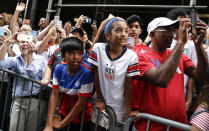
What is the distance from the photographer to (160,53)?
2.47m

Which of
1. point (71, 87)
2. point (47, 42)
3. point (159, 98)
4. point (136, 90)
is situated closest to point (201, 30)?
point (159, 98)

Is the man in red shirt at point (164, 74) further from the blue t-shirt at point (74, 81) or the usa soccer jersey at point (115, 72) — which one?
the blue t-shirt at point (74, 81)

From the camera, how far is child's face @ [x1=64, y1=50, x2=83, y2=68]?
2785mm

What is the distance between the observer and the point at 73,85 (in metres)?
2.78

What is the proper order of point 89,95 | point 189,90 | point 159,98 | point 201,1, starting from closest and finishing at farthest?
point 159,98 < point 89,95 < point 189,90 < point 201,1

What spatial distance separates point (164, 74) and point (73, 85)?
42.7 inches

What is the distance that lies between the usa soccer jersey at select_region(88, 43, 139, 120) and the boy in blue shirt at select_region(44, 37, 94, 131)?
25 centimetres

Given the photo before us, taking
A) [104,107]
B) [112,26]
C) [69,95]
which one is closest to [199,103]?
[104,107]

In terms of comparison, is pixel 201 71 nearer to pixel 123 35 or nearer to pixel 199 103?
pixel 199 103

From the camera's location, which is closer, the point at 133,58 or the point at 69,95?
the point at 133,58

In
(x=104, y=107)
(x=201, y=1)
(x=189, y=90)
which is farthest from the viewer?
(x=201, y=1)

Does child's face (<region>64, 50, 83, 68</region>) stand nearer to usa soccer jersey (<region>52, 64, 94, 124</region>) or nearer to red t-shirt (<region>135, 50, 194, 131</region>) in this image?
usa soccer jersey (<region>52, 64, 94, 124</region>)

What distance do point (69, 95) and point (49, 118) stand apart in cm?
34

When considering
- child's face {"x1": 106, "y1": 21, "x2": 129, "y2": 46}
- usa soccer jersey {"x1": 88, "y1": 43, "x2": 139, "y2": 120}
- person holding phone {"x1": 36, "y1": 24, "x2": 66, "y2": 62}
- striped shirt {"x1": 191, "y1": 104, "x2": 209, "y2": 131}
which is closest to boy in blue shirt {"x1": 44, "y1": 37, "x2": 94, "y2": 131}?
usa soccer jersey {"x1": 88, "y1": 43, "x2": 139, "y2": 120}
